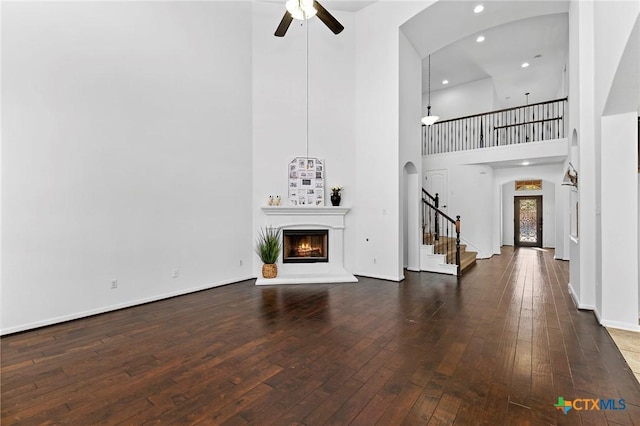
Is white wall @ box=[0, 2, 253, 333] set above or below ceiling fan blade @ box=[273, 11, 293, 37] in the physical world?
below

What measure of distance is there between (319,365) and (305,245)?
3.70 metres

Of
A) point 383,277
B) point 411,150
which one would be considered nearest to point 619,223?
point 383,277

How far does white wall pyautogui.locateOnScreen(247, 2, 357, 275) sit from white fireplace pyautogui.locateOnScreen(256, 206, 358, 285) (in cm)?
21

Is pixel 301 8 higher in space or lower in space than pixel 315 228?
higher

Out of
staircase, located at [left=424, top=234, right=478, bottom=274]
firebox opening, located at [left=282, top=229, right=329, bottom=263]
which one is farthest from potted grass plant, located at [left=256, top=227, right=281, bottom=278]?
staircase, located at [left=424, top=234, right=478, bottom=274]

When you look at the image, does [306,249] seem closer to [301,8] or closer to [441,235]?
[301,8]

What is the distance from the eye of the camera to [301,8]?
3.73 metres

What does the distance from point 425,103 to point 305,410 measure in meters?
11.3

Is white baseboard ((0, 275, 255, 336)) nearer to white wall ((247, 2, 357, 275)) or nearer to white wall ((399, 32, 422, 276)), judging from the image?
white wall ((247, 2, 357, 275))

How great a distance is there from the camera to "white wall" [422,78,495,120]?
31.6 feet

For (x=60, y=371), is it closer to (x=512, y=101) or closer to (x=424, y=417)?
(x=424, y=417)

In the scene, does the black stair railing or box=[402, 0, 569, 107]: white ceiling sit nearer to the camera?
box=[402, 0, 569, 107]: white ceiling

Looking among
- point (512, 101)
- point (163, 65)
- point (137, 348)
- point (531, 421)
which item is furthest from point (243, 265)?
point (512, 101)

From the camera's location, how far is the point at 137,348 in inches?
113
